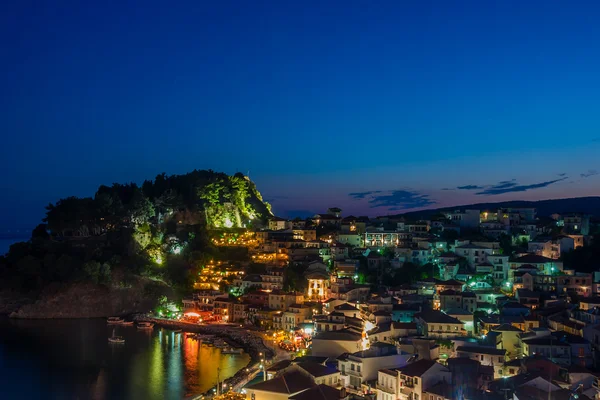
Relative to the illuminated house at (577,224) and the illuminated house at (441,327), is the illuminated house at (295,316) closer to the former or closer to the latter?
the illuminated house at (441,327)

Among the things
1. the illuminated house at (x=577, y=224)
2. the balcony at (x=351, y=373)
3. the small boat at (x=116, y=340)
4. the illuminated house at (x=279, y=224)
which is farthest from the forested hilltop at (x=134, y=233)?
the illuminated house at (x=577, y=224)

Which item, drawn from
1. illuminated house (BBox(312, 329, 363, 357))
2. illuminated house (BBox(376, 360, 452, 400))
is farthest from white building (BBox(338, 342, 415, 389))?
illuminated house (BBox(312, 329, 363, 357))

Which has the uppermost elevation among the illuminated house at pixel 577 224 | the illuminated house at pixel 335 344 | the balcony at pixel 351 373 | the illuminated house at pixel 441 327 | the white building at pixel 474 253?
the illuminated house at pixel 577 224

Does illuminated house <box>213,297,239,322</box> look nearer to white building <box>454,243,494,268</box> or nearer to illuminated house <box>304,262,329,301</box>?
illuminated house <box>304,262,329,301</box>

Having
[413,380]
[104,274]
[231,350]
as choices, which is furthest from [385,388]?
[104,274]

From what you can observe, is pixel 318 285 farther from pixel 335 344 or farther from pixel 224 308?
pixel 335 344
